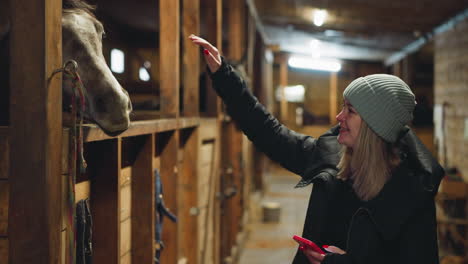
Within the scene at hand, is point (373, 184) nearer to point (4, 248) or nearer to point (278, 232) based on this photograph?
point (4, 248)

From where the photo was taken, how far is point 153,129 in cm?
238

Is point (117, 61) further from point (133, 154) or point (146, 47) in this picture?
point (133, 154)

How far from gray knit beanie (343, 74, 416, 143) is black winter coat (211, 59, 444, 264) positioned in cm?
7

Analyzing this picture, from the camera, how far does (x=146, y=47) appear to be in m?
10.2

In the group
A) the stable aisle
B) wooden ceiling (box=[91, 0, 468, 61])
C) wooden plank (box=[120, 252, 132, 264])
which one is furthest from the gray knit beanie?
wooden ceiling (box=[91, 0, 468, 61])

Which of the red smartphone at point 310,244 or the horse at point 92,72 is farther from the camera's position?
the red smartphone at point 310,244

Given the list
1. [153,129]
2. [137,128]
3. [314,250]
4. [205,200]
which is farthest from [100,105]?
[205,200]

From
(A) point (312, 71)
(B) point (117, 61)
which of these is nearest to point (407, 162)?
(B) point (117, 61)

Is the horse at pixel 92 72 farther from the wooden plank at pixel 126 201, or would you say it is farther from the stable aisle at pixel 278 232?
the stable aisle at pixel 278 232

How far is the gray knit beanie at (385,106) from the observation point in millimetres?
2021

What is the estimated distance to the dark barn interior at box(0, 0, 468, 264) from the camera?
1.35 m

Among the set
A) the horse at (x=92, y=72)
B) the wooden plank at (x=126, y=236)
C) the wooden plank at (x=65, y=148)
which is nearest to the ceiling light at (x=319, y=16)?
the wooden plank at (x=126, y=236)

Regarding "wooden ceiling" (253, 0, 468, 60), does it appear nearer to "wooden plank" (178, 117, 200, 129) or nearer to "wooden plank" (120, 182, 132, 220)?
"wooden plank" (178, 117, 200, 129)

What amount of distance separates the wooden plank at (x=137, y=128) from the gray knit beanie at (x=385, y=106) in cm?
93
